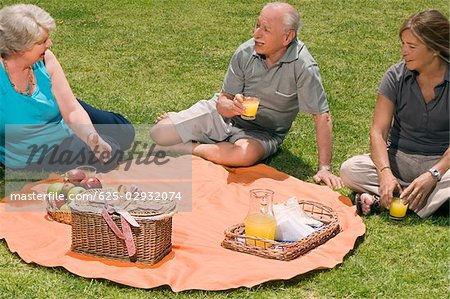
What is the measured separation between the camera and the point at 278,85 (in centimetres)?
639

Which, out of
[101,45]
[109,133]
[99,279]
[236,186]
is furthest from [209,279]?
[101,45]

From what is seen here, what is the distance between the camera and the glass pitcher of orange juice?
4.80 m

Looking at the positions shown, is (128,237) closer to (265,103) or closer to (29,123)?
(29,123)

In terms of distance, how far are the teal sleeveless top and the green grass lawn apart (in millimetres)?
1345

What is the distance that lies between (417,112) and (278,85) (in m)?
1.26

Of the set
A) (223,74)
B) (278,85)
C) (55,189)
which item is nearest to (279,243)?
(55,189)

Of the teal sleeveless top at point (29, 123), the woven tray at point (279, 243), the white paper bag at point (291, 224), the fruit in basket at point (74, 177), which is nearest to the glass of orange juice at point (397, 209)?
the woven tray at point (279, 243)

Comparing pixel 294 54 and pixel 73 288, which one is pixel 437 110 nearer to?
pixel 294 54

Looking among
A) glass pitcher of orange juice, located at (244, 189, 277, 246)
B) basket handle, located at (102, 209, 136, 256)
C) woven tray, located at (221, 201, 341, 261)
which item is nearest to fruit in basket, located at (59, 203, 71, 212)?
basket handle, located at (102, 209, 136, 256)

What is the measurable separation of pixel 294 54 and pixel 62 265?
2677mm

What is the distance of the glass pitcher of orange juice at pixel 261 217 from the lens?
480cm

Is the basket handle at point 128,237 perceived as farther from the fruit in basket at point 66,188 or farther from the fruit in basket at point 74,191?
the fruit in basket at point 66,188

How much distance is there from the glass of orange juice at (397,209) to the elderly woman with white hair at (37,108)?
2161 millimetres

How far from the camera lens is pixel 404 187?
573 cm
